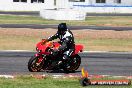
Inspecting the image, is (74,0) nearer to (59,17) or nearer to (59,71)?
(59,17)

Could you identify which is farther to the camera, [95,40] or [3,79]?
[95,40]

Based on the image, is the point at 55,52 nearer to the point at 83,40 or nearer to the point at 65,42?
the point at 65,42

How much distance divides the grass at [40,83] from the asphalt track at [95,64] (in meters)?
2.10

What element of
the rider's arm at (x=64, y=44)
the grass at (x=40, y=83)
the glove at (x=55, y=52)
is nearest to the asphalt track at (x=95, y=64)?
the glove at (x=55, y=52)

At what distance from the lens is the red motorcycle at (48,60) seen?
16.8 metres

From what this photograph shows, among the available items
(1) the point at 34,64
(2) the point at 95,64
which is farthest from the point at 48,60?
(2) the point at 95,64

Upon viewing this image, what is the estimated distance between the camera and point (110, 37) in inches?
1368

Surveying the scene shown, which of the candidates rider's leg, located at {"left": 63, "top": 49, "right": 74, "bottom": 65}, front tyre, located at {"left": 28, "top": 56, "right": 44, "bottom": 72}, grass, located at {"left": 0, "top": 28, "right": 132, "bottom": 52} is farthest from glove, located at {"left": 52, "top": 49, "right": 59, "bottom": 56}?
grass, located at {"left": 0, "top": 28, "right": 132, "bottom": 52}

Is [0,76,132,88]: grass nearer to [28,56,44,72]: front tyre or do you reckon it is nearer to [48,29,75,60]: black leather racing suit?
[28,56,44,72]: front tyre

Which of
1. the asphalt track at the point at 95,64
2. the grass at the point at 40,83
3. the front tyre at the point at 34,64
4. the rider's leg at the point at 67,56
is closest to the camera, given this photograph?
the grass at the point at 40,83

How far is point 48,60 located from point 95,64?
3272 mm

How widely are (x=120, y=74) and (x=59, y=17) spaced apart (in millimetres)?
39855

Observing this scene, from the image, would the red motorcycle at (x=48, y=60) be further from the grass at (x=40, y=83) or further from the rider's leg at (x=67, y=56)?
the grass at (x=40, y=83)

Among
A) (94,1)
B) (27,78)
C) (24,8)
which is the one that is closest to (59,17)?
(24,8)
